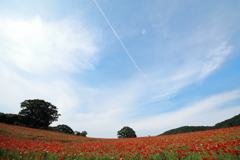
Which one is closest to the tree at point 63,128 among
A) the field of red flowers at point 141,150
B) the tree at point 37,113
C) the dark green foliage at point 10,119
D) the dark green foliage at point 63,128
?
the dark green foliage at point 63,128

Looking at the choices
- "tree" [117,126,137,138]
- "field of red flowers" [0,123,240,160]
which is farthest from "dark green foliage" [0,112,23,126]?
"tree" [117,126,137,138]

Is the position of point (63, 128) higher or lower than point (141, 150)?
lower

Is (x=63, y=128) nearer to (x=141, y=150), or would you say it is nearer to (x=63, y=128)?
(x=63, y=128)

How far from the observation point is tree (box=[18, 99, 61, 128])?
1629 inches

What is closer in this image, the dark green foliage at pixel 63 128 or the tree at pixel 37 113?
the tree at pixel 37 113

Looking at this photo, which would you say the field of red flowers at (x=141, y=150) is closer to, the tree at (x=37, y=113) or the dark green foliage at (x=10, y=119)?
the dark green foliage at (x=10, y=119)

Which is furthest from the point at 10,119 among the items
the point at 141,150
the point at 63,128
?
the point at 141,150

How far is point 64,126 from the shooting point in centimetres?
6581

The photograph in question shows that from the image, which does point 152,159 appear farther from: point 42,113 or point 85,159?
point 42,113

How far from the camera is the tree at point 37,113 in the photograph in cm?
4138

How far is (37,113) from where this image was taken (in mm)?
42312

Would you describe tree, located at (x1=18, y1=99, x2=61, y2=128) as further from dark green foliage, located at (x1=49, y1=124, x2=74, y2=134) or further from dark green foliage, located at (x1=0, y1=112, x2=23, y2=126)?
dark green foliage, located at (x1=49, y1=124, x2=74, y2=134)

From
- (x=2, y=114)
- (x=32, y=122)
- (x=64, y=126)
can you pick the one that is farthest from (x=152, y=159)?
(x=64, y=126)

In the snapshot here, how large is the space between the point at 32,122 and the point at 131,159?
49944 millimetres
